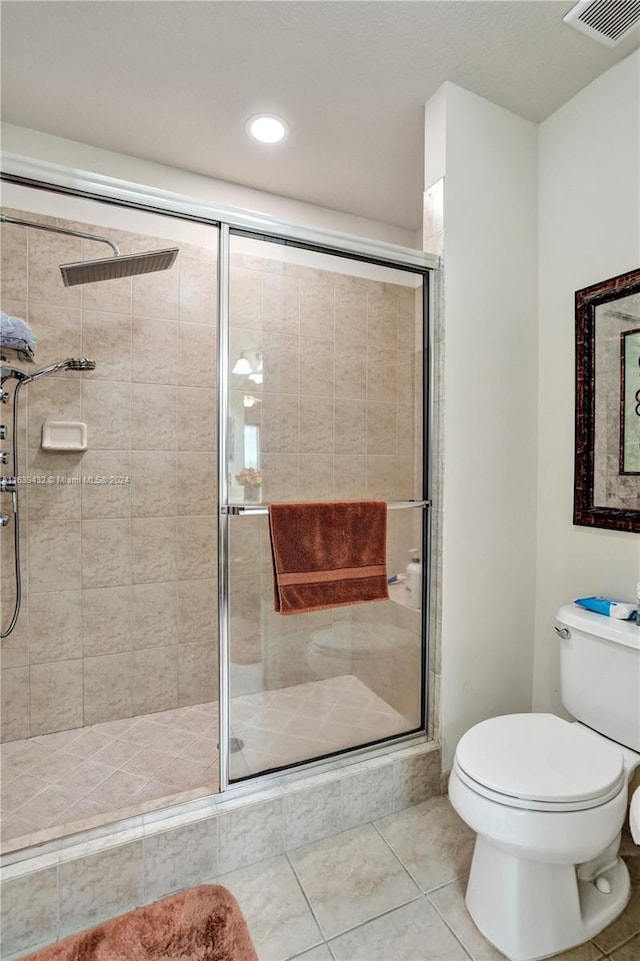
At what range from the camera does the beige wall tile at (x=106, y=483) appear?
6.89 ft

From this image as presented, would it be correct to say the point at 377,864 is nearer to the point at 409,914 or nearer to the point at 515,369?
the point at 409,914

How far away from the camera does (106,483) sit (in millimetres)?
2131

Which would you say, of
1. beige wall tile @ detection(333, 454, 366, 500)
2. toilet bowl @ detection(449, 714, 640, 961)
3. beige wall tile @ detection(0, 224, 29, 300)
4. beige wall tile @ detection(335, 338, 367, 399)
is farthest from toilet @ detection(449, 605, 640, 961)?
beige wall tile @ detection(0, 224, 29, 300)

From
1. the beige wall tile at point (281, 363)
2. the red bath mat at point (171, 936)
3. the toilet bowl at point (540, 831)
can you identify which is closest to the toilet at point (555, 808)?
the toilet bowl at point (540, 831)

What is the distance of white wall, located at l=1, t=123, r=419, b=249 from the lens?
1986 mm

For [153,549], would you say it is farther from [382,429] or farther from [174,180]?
[174,180]

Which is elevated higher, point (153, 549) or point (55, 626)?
point (153, 549)

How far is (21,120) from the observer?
1919 mm

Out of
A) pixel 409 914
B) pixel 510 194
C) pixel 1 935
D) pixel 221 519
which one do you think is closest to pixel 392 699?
pixel 409 914

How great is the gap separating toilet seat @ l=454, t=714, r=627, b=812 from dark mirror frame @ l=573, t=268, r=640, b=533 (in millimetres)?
706

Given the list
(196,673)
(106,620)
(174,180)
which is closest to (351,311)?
(174,180)

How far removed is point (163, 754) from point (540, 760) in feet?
4.62

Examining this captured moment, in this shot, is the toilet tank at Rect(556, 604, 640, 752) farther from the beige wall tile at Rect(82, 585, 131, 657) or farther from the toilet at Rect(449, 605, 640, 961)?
the beige wall tile at Rect(82, 585, 131, 657)

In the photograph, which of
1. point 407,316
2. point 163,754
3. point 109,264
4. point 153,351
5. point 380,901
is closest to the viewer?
point 380,901
